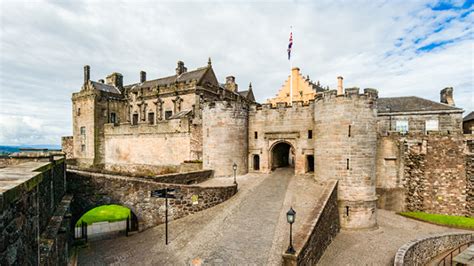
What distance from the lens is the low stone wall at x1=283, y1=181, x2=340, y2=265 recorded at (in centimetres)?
902

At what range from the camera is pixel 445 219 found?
60.6 feet

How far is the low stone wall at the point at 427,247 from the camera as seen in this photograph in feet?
40.0

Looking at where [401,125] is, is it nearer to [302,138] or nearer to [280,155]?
[302,138]

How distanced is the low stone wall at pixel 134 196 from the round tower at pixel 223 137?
625cm

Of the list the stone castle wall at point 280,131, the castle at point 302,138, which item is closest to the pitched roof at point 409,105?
the castle at point 302,138

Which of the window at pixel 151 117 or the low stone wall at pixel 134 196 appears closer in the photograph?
the low stone wall at pixel 134 196

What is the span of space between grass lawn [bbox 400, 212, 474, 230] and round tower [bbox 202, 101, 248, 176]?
1380cm

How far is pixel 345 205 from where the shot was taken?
16203 mm

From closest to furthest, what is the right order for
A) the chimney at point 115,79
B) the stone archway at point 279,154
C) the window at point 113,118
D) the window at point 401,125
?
the stone archway at point 279,154 < the window at point 401,125 < the window at point 113,118 < the chimney at point 115,79

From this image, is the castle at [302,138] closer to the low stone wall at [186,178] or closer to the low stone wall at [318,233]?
the low stone wall at [186,178]

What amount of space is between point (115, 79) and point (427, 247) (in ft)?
124

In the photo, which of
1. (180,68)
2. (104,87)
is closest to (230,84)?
(180,68)

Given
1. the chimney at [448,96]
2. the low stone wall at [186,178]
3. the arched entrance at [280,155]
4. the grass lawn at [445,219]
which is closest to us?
the low stone wall at [186,178]

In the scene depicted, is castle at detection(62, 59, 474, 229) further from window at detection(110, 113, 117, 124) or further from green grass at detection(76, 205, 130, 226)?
green grass at detection(76, 205, 130, 226)
